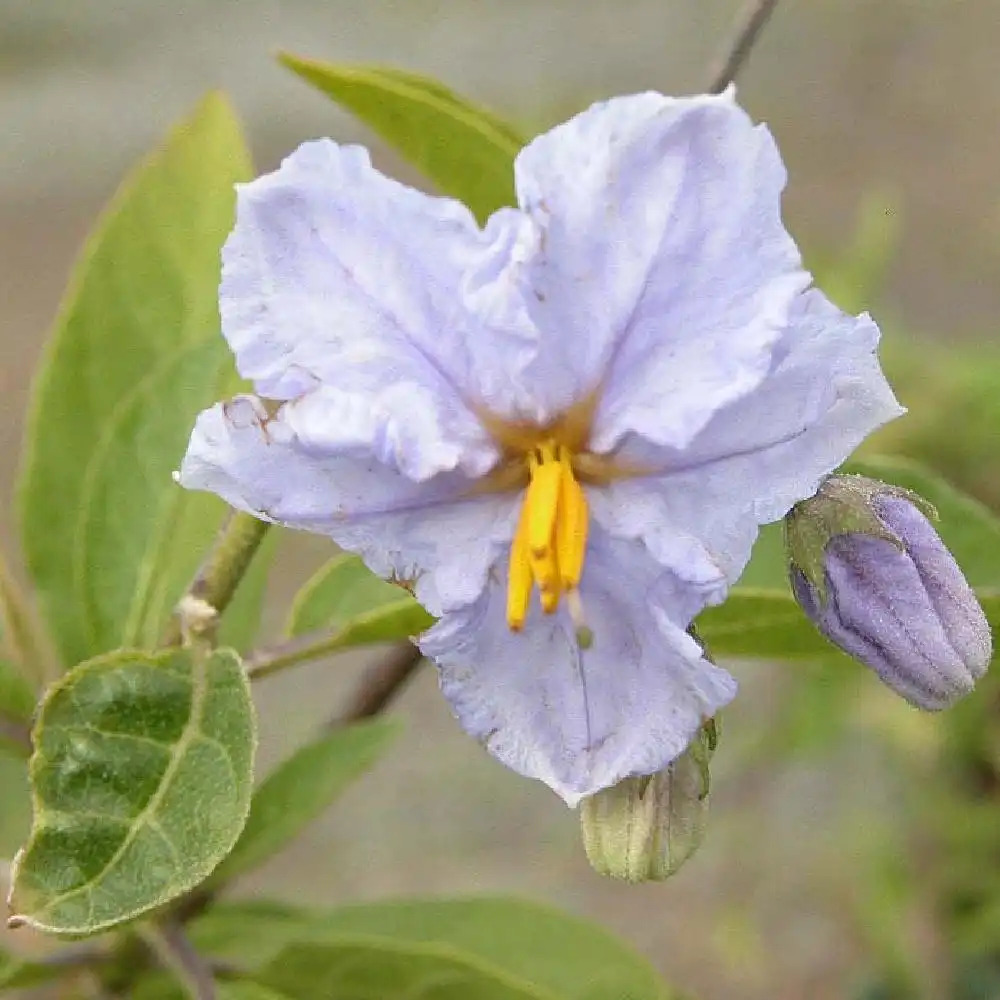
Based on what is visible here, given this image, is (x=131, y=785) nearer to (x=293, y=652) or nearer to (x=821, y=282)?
(x=293, y=652)

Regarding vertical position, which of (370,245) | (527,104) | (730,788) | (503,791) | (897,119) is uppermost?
(370,245)

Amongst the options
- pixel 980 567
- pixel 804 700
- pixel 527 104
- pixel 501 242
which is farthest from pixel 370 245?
pixel 527 104

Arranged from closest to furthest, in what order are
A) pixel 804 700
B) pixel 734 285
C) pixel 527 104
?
pixel 734 285 → pixel 804 700 → pixel 527 104

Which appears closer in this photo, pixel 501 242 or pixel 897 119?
pixel 501 242

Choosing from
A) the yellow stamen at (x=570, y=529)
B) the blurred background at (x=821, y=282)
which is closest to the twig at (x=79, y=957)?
the yellow stamen at (x=570, y=529)

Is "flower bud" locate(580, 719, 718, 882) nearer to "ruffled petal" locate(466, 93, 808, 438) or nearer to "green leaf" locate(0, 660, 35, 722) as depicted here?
"ruffled petal" locate(466, 93, 808, 438)

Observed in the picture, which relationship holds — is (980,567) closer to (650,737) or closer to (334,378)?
(650,737)

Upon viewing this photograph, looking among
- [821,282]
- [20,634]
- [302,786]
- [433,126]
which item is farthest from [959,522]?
[821,282]
